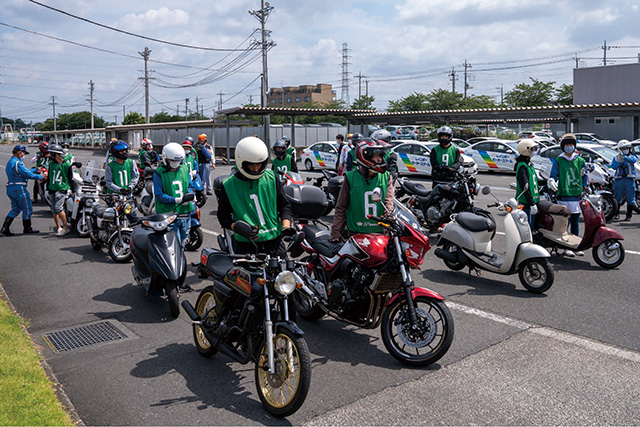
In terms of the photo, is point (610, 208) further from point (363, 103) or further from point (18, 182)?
point (363, 103)

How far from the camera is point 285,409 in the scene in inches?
157

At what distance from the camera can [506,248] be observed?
7.56 m

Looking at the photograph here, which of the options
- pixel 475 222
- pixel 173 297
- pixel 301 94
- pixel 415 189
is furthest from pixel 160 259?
pixel 301 94

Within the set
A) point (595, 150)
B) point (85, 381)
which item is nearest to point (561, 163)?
point (85, 381)

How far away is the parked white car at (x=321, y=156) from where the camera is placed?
2903 centimetres

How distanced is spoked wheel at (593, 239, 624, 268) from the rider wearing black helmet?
9.63 feet

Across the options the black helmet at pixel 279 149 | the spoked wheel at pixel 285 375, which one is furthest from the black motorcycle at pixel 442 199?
the spoked wheel at pixel 285 375

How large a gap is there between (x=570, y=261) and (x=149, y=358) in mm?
6667

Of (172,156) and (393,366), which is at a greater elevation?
(172,156)

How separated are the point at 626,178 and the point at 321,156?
17.8 metres

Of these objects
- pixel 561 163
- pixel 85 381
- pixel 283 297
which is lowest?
pixel 85 381

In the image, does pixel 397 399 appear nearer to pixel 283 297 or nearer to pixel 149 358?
pixel 283 297

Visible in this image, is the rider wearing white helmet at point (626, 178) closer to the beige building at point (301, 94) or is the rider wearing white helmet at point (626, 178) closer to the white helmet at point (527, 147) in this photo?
the white helmet at point (527, 147)

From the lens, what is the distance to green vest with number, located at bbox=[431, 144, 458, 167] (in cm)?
1064
